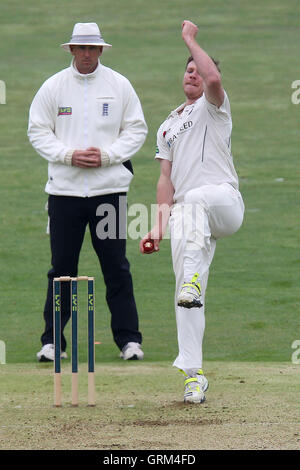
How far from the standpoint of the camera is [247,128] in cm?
1867

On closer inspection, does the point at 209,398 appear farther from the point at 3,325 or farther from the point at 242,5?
the point at 242,5

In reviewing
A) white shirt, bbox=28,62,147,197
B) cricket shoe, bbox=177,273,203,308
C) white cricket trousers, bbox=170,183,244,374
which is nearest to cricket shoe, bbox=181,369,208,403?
white cricket trousers, bbox=170,183,244,374

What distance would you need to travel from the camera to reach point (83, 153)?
326 inches

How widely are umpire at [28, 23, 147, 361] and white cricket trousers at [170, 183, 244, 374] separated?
5.05 feet

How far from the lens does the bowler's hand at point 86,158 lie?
8273mm

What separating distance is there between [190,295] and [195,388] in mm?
689

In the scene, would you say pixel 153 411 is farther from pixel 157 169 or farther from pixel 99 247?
pixel 157 169

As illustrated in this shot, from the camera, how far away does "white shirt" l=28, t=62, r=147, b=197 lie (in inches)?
329

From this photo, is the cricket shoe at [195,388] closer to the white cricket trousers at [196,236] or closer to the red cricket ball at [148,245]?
the white cricket trousers at [196,236]

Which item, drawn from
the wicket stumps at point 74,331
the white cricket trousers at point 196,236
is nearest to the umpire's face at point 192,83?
the white cricket trousers at point 196,236

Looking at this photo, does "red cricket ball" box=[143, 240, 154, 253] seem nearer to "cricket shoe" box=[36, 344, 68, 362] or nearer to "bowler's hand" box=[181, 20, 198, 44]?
"bowler's hand" box=[181, 20, 198, 44]

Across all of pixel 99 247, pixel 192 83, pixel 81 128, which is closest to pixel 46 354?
pixel 99 247

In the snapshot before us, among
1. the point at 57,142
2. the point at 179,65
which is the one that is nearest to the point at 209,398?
the point at 57,142

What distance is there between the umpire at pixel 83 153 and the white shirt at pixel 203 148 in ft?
4.64
